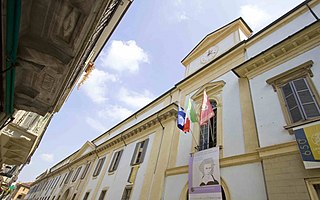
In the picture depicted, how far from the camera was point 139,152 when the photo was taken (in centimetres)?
1336

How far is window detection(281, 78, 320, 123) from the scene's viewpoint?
555 centimetres

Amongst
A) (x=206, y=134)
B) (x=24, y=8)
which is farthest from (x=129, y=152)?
(x=24, y=8)

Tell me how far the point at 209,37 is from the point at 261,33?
456cm

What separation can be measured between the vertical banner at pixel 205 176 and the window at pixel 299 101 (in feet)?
10.1

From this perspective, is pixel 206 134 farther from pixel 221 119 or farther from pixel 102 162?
pixel 102 162

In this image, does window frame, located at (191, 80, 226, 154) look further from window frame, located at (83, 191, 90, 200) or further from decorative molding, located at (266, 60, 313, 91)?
window frame, located at (83, 191, 90, 200)

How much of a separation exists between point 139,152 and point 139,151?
7 centimetres

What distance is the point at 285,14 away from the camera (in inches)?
339

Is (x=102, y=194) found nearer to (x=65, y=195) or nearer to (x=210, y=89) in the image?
(x=65, y=195)

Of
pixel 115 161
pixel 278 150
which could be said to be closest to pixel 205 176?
pixel 278 150

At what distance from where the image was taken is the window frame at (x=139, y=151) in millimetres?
12477

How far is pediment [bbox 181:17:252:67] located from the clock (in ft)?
1.15

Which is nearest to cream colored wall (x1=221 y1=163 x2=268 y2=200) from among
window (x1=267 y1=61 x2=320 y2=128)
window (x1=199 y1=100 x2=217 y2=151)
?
window (x1=199 y1=100 x2=217 y2=151)

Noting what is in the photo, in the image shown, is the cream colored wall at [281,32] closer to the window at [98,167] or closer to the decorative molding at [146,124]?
the decorative molding at [146,124]
